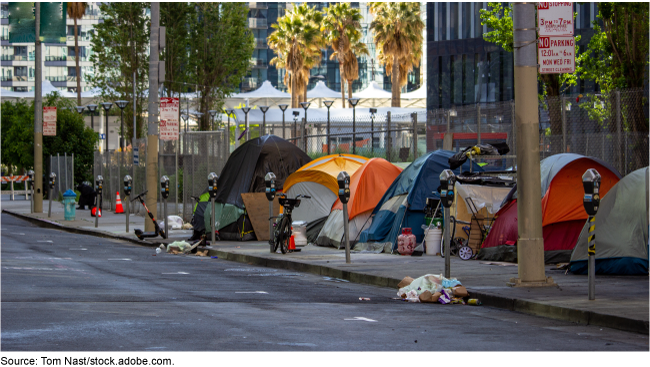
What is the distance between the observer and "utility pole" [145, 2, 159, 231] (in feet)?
70.3

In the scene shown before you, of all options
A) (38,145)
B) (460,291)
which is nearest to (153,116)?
(460,291)

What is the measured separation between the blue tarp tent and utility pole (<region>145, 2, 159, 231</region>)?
708 cm

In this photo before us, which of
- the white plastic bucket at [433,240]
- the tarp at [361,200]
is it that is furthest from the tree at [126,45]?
the white plastic bucket at [433,240]

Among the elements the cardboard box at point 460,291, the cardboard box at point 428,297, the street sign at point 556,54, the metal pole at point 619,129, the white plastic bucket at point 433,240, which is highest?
the street sign at point 556,54

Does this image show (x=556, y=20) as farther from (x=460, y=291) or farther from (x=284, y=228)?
(x=284, y=228)

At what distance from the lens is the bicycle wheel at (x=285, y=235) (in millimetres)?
16625

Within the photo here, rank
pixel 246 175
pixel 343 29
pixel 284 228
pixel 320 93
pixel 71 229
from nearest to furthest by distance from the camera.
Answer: pixel 284 228 → pixel 246 175 → pixel 71 229 → pixel 320 93 → pixel 343 29

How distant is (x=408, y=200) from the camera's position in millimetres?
16562

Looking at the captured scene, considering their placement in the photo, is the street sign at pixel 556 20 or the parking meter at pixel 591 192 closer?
the parking meter at pixel 591 192

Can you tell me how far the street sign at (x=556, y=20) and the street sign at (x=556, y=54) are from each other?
0.10 meters

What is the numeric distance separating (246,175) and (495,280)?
990 cm

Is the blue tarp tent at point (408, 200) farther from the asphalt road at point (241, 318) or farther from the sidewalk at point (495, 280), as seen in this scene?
the asphalt road at point (241, 318)

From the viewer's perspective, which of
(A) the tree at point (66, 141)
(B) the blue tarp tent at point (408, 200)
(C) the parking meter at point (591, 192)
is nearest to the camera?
(C) the parking meter at point (591, 192)

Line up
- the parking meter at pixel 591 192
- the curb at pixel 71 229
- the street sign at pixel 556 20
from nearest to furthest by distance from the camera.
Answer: the parking meter at pixel 591 192 < the street sign at pixel 556 20 < the curb at pixel 71 229
